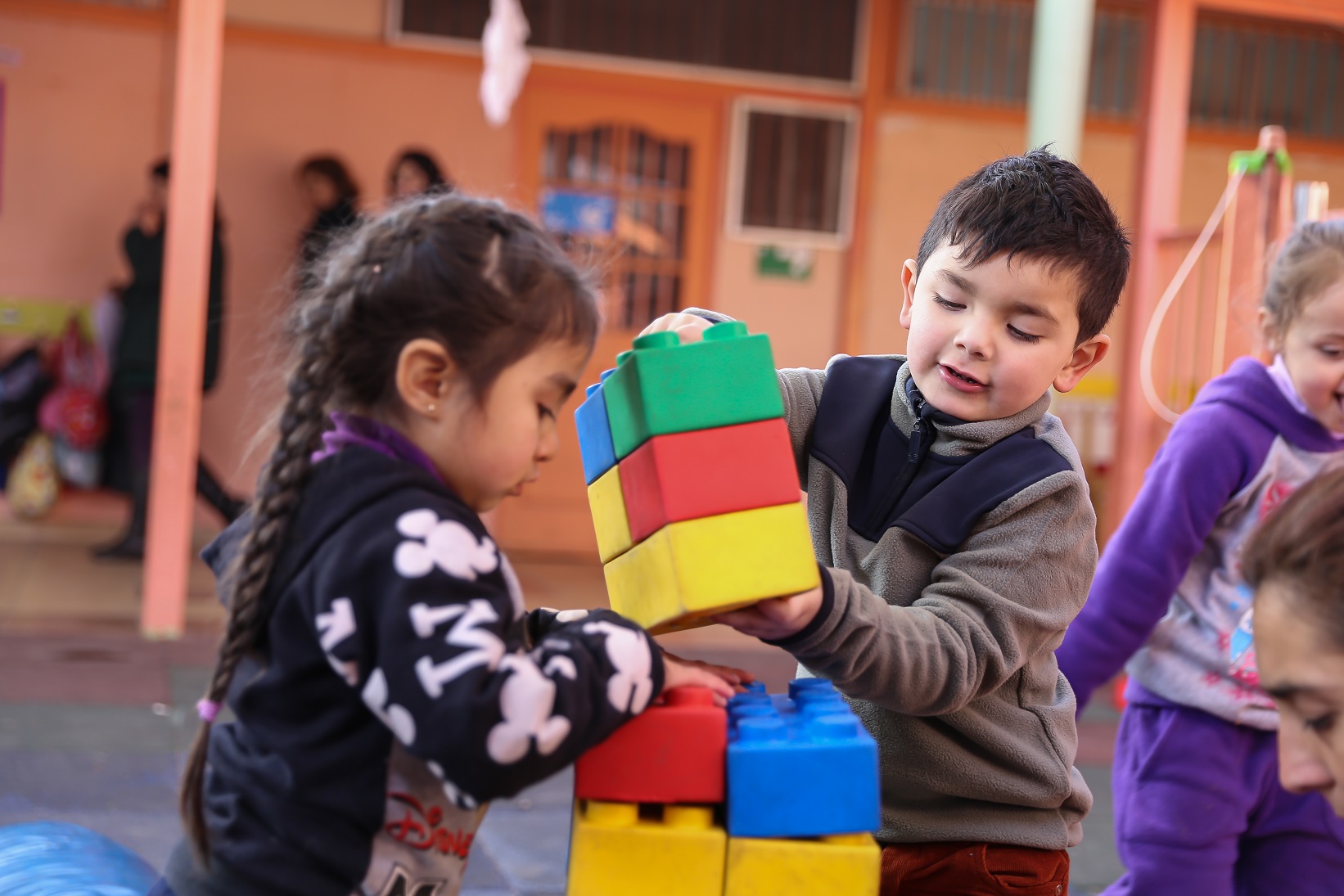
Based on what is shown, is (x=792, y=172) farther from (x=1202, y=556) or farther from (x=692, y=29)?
(x=1202, y=556)

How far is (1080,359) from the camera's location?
1987mm

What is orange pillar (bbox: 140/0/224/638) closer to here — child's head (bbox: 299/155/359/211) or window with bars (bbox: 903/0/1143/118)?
child's head (bbox: 299/155/359/211)

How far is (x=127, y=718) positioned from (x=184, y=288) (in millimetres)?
1834

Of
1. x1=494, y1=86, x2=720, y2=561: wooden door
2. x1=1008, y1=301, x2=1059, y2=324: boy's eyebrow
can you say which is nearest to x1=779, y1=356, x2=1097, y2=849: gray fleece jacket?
x1=1008, y1=301, x2=1059, y2=324: boy's eyebrow

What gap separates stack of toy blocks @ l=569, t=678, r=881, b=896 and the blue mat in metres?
0.88

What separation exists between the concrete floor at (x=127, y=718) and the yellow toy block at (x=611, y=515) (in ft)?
6.84

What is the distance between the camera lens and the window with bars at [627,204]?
865 cm

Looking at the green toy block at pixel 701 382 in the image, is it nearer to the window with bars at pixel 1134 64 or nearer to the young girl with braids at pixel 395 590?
the young girl with braids at pixel 395 590

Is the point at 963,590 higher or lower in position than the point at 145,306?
lower

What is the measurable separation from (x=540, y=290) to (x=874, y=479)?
0.60 metres

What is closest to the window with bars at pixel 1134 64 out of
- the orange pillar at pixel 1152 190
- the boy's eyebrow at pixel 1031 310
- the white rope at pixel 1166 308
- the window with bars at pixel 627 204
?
the window with bars at pixel 627 204

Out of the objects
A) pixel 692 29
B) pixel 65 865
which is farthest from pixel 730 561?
pixel 692 29

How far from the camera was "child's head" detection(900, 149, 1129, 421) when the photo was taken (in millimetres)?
1851

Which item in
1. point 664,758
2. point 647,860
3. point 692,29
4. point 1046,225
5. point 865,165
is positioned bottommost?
point 647,860
